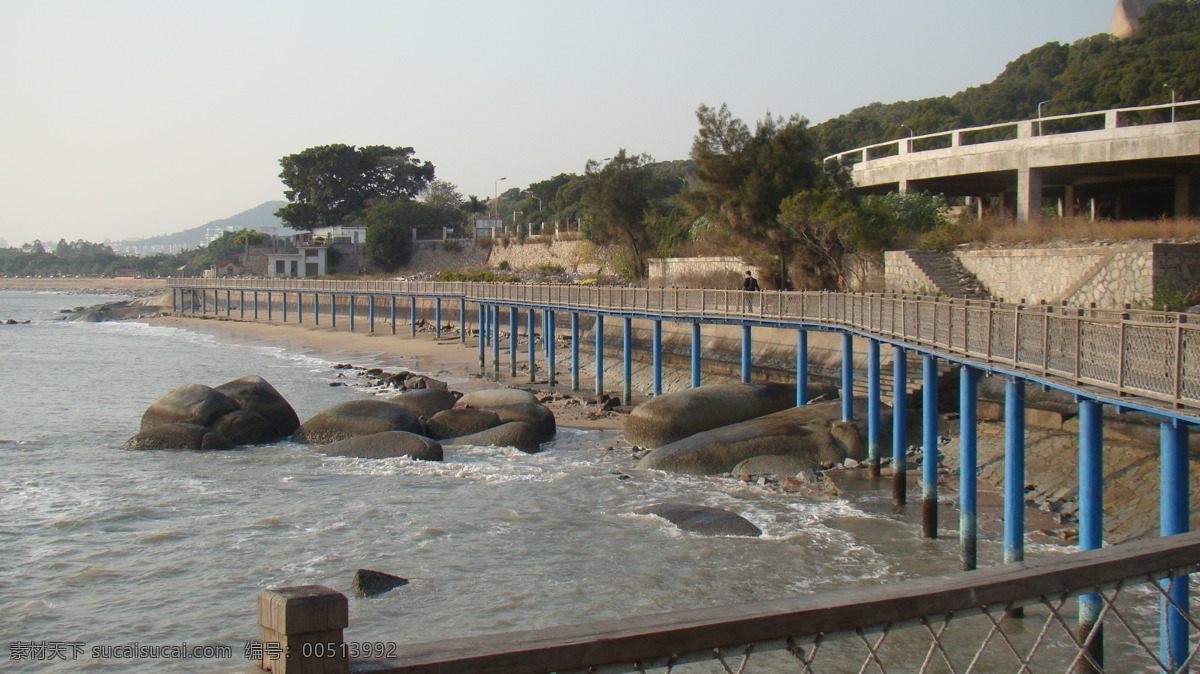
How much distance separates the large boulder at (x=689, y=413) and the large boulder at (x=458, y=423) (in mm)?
3601

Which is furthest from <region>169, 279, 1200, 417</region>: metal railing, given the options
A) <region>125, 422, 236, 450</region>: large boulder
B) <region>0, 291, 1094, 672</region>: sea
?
<region>125, 422, 236, 450</region>: large boulder

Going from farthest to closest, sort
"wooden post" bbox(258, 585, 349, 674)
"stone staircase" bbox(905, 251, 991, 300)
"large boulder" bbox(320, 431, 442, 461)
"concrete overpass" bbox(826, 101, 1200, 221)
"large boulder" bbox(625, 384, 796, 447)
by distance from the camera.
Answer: "concrete overpass" bbox(826, 101, 1200, 221), "stone staircase" bbox(905, 251, 991, 300), "large boulder" bbox(625, 384, 796, 447), "large boulder" bbox(320, 431, 442, 461), "wooden post" bbox(258, 585, 349, 674)

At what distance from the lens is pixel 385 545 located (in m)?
15.3

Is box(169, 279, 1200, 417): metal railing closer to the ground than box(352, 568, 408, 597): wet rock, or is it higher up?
higher up

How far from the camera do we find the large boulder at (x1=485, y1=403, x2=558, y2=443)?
24.8m

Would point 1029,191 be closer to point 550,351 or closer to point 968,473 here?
point 550,351

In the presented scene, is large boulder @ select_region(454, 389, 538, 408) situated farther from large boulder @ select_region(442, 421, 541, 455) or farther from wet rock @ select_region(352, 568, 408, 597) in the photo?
wet rock @ select_region(352, 568, 408, 597)

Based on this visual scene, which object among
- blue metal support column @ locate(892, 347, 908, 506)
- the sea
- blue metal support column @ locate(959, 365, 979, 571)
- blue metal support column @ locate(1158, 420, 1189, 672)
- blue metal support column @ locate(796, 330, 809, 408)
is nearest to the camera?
blue metal support column @ locate(1158, 420, 1189, 672)

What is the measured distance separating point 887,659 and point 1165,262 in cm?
1647

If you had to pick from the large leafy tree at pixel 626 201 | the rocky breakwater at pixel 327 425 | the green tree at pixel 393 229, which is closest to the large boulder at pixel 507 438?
the rocky breakwater at pixel 327 425

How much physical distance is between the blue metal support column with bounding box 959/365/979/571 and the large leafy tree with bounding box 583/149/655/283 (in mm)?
39039

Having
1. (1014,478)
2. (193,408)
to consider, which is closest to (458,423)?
(193,408)

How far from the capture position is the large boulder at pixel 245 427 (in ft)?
77.6

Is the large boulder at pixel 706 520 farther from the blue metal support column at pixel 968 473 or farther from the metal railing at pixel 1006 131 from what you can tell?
the metal railing at pixel 1006 131
